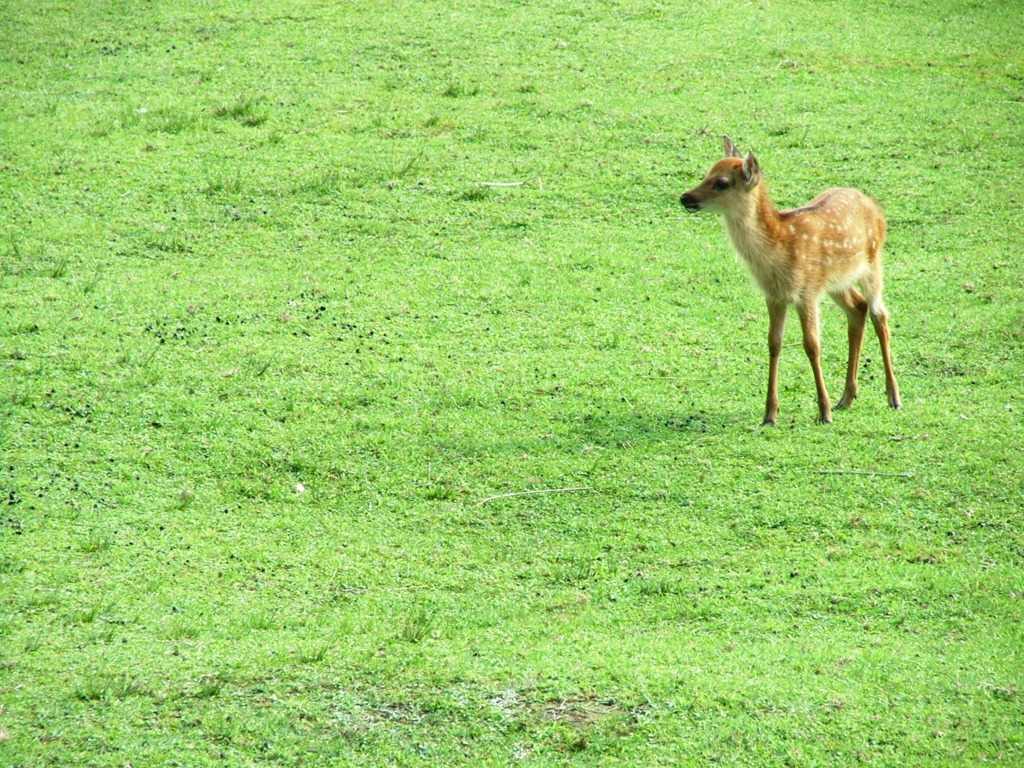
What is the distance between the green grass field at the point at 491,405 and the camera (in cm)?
549

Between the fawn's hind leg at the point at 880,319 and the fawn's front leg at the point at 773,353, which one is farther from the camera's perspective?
the fawn's hind leg at the point at 880,319

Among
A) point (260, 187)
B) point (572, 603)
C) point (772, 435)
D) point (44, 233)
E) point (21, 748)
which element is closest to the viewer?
point (21, 748)

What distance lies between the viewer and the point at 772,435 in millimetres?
7926

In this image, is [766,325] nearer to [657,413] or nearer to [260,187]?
[657,413]

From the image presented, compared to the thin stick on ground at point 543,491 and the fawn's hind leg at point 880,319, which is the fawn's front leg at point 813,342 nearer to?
the fawn's hind leg at point 880,319

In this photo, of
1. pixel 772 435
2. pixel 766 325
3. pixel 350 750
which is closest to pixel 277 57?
pixel 766 325

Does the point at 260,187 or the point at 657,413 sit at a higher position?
the point at 260,187

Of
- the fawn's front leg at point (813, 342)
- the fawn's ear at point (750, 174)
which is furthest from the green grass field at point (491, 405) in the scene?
the fawn's ear at point (750, 174)

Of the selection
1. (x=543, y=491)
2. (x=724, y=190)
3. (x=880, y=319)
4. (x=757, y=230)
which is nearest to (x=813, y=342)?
(x=880, y=319)

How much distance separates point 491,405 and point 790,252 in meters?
2.41

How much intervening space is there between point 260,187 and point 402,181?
1.45 metres

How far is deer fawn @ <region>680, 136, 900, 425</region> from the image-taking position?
805cm

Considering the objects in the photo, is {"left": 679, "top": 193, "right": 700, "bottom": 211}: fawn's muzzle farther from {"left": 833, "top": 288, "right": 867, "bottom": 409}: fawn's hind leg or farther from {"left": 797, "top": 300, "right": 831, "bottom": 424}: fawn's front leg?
{"left": 833, "top": 288, "right": 867, "bottom": 409}: fawn's hind leg

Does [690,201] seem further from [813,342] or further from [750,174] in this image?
[813,342]
